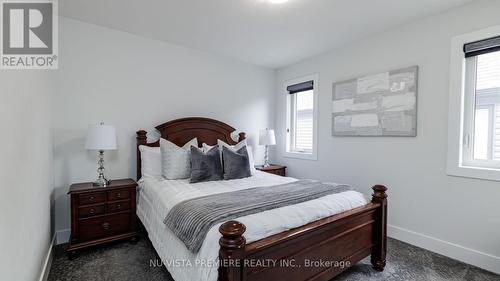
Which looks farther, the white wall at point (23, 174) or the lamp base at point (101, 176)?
the lamp base at point (101, 176)

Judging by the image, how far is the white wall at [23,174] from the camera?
1.13m

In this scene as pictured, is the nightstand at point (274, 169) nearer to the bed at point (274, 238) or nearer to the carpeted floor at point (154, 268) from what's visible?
the bed at point (274, 238)

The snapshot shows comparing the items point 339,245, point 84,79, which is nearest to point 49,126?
point 84,79

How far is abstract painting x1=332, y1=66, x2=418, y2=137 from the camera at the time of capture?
8.95 feet

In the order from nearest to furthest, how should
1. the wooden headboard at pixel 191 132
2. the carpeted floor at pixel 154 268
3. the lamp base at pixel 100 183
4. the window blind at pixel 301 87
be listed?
1. the carpeted floor at pixel 154 268
2. the lamp base at pixel 100 183
3. the wooden headboard at pixel 191 132
4. the window blind at pixel 301 87

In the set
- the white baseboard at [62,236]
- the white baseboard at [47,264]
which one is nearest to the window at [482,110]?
the white baseboard at [47,264]

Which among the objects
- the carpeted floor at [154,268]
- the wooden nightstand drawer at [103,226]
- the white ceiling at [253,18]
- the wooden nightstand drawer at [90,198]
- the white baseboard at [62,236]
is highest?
the white ceiling at [253,18]

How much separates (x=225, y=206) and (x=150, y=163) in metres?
1.55

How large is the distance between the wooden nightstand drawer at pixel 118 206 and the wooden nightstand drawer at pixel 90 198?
0.11 m

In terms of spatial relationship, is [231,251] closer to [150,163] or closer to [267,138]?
[150,163]

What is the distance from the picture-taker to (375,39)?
3.05 metres

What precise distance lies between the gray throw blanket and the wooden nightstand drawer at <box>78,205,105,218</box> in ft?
3.57

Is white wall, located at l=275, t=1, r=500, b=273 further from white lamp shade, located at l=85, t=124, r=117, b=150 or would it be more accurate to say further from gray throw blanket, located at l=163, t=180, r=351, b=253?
white lamp shade, located at l=85, t=124, r=117, b=150

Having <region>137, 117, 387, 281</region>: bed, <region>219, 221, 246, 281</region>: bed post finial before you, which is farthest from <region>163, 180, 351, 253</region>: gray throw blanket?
<region>219, 221, 246, 281</region>: bed post finial
